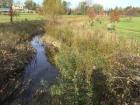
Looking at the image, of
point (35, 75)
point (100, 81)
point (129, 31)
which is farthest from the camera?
point (129, 31)

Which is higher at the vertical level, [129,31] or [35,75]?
[129,31]

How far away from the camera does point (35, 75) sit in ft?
56.0

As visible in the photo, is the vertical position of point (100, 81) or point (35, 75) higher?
point (100, 81)

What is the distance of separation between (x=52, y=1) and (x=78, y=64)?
30217 mm

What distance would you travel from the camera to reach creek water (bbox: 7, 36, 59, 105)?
1294 cm

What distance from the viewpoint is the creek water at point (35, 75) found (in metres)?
12.9

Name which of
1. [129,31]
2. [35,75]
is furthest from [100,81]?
[129,31]

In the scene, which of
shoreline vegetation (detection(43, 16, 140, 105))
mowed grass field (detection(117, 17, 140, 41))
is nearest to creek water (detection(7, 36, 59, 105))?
shoreline vegetation (detection(43, 16, 140, 105))

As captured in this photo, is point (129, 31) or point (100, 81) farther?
point (129, 31)

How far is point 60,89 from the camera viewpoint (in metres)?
10.5

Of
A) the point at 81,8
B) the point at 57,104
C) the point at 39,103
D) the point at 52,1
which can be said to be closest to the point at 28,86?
the point at 39,103

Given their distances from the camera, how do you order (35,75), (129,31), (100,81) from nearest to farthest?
(100,81) → (35,75) → (129,31)

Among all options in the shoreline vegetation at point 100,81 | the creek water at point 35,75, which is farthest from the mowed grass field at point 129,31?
the shoreline vegetation at point 100,81

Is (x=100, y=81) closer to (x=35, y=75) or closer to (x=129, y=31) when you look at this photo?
(x=35, y=75)
